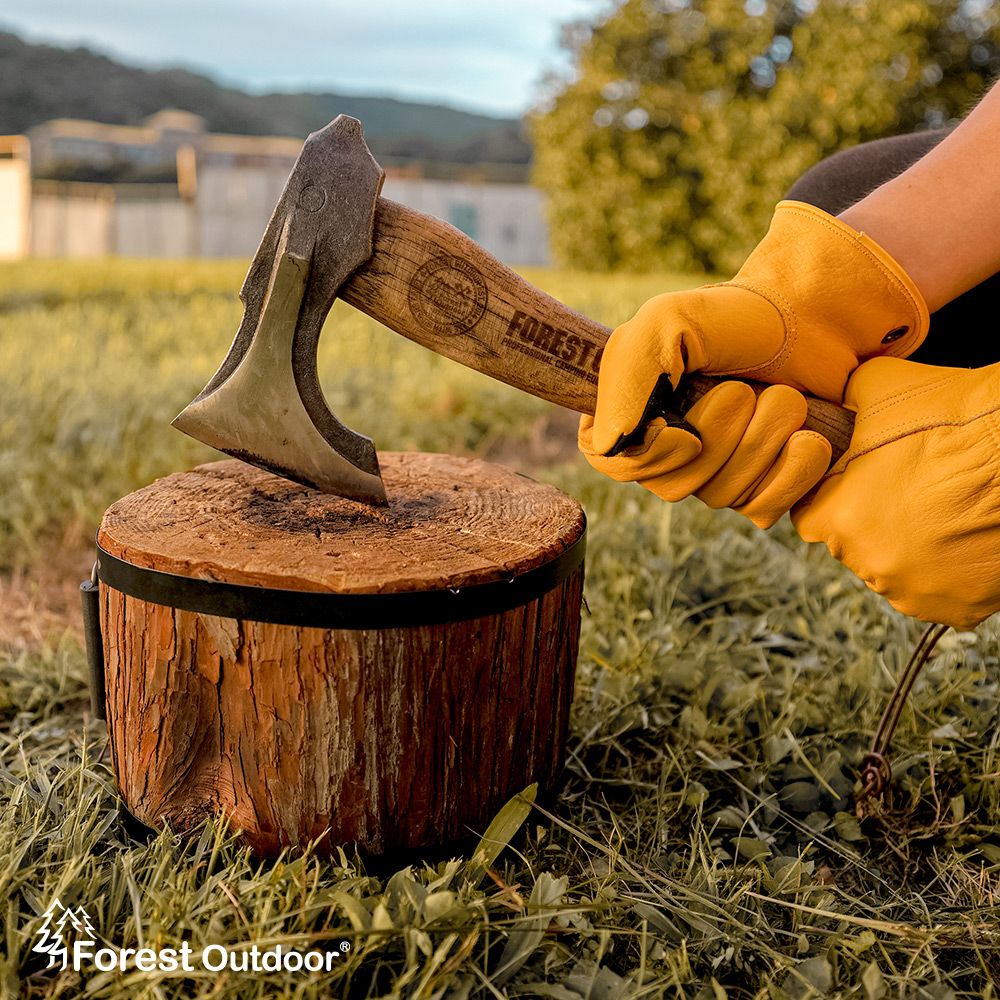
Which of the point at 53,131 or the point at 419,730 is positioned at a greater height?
the point at 53,131

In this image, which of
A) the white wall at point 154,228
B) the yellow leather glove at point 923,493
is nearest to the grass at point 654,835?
the yellow leather glove at point 923,493

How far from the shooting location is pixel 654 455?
5.03 ft

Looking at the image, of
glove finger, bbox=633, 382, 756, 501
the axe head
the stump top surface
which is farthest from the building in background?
glove finger, bbox=633, 382, 756, 501

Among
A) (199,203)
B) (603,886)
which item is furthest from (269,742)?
(199,203)

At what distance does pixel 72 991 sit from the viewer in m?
1.27

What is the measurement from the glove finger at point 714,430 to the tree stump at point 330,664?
0.21 m

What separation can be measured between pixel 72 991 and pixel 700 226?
15.2 m

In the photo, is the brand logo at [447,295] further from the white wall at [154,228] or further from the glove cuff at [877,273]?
the white wall at [154,228]

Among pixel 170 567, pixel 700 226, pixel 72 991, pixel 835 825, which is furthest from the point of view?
pixel 700 226

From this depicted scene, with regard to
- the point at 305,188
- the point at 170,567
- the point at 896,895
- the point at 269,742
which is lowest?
the point at 896,895

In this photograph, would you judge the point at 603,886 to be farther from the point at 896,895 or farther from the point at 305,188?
the point at 305,188

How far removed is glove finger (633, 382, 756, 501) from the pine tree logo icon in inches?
42.5

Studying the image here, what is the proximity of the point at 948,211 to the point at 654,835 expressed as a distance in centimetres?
118

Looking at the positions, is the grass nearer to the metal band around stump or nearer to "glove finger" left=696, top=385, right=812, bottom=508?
the metal band around stump
